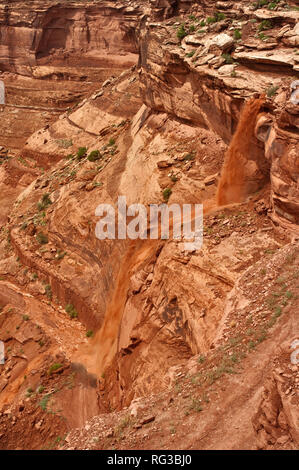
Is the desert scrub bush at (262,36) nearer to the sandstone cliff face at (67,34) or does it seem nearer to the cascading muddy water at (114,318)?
the cascading muddy water at (114,318)

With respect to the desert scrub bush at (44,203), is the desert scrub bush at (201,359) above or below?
above

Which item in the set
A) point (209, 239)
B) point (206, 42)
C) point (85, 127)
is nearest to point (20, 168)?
point (85, 127)

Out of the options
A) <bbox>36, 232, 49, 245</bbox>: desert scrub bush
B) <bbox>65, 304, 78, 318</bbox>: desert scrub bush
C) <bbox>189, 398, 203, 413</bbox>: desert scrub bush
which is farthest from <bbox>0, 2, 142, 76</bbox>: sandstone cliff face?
<bbox>189, 398, 203, 413</bbox>: desert scrub bush

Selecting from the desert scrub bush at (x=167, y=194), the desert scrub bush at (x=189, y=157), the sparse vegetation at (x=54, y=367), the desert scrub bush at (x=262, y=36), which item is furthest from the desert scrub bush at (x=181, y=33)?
the sparse vegetation at (x=54, y=367)

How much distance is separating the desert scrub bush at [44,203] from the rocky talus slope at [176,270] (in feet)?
0.32

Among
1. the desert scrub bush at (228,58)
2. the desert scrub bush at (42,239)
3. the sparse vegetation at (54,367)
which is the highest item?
the desert scrub bush at (228,58)

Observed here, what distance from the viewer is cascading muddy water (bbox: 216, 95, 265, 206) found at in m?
16.2

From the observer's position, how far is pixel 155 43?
22031mm

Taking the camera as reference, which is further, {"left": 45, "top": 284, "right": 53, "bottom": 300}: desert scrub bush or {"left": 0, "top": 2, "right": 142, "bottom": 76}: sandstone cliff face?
{"left": 0, "top": 2, "right": 142, "bottom": 76}: sandstone cliff face

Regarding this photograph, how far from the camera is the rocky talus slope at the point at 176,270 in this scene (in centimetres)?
1014

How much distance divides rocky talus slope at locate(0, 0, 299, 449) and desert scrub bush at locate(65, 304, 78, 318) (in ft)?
0.29

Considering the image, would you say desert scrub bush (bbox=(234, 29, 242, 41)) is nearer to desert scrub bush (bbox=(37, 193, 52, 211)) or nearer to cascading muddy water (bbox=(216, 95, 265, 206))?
cascading muddy water (bbox=(216, 95, 265, 206))

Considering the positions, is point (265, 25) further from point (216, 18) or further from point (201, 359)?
point (201, 359)
